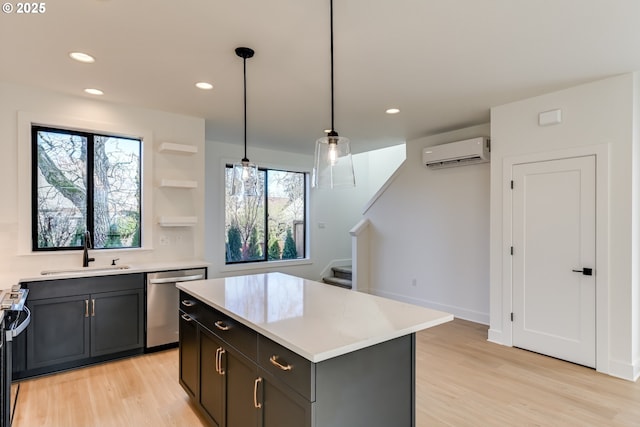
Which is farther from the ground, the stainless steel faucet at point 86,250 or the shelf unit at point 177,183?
the shelf unit at point 177,183

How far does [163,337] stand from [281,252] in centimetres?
306

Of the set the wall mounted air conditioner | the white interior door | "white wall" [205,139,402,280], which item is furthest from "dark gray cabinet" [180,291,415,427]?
"white wall" [205,139,402,280]

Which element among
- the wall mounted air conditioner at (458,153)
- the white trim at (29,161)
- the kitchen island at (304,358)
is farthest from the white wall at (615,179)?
the white trim at (29,161)

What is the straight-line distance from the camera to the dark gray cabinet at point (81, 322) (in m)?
3.03

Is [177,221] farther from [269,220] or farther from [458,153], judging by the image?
[458,153]

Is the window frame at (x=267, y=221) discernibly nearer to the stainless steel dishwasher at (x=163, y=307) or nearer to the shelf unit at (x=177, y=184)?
the shelf unit at (x=177, y=184)

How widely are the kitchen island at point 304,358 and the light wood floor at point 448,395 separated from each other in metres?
0.66

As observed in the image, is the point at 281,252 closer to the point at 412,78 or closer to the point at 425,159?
the point at 425,159

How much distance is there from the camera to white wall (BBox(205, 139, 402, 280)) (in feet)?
18.6

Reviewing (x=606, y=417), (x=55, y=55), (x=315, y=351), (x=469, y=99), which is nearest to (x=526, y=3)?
(x=469, y=99)

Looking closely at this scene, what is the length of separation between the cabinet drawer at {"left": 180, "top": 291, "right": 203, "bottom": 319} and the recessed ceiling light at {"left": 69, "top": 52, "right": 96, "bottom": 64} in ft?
6.65

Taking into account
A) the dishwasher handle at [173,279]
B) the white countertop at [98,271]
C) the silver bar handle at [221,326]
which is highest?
the white countertop at [98,271]

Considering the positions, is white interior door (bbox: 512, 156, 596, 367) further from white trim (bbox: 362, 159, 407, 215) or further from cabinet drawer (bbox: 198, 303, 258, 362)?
cabinet drawer (bbox: 198, 303, 258, 362)

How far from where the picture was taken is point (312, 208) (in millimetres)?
6832
